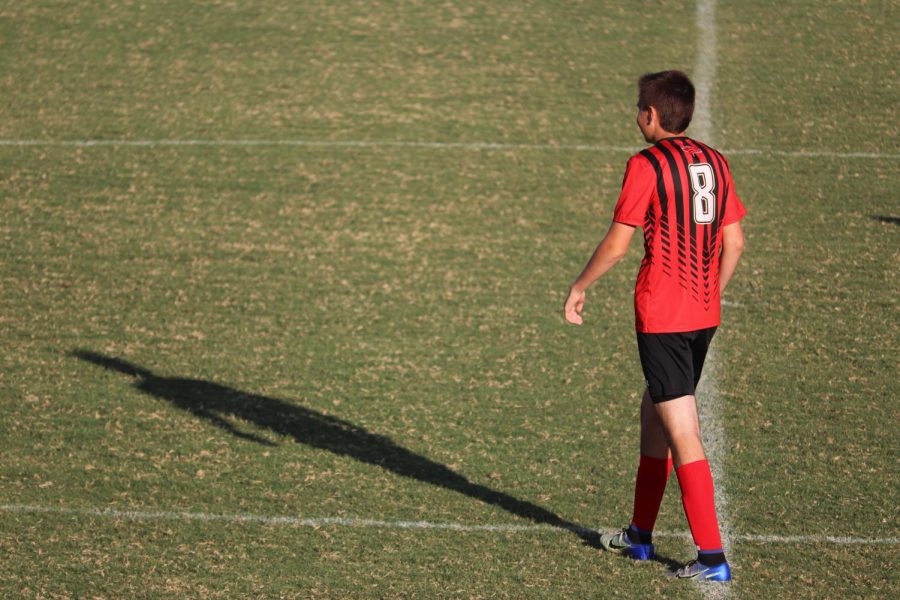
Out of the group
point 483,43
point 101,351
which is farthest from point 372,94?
point 101,351

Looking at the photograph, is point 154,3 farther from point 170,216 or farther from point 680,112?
point 680,112

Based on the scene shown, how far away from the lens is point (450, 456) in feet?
17.7

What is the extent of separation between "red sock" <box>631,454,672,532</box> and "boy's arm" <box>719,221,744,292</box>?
681 mm

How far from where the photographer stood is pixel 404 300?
22.5ft

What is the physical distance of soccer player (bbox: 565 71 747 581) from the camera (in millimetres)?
4086

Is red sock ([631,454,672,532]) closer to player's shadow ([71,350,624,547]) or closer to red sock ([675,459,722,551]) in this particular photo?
Result: red sock ([675,459,722,551])

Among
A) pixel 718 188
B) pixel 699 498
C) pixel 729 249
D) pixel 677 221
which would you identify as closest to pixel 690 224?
pixel 677 221

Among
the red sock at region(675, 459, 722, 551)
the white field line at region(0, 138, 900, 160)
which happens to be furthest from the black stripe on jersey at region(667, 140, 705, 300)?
the white field line at region(0, 138, 900, 160)

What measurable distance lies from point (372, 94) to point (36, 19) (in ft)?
11.3

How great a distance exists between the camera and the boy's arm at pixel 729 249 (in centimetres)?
428

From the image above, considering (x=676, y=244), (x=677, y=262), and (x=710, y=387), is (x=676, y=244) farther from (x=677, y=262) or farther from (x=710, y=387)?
(x=710, y=387)

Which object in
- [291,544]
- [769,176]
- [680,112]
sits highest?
[680,112]

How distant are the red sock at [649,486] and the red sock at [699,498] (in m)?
0.22

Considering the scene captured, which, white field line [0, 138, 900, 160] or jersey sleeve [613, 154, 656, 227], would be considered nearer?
jersey sleeve [613, 154, 656, 227]
